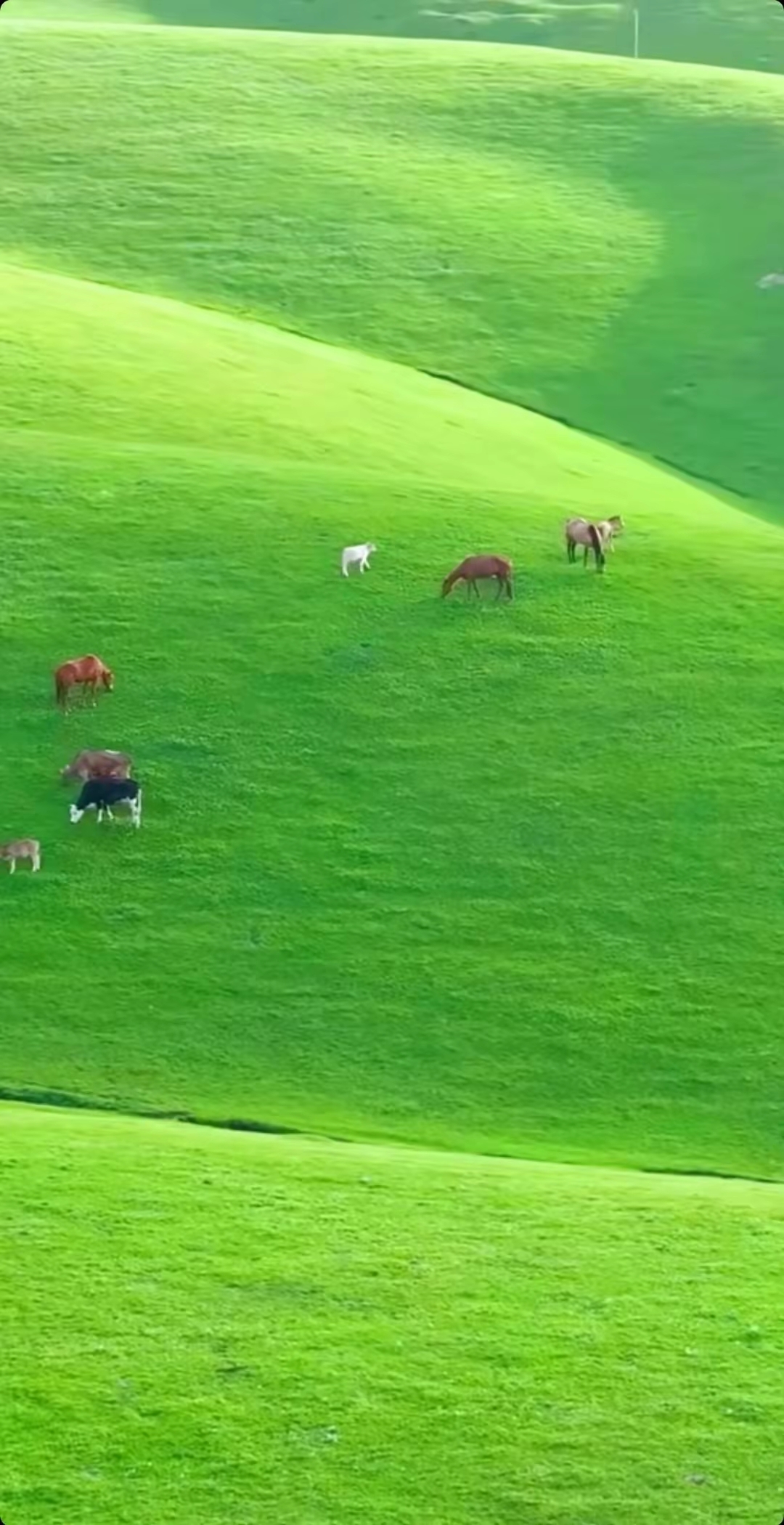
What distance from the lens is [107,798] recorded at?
2838 centimetres

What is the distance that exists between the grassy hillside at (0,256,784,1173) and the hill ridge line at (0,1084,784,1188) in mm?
164

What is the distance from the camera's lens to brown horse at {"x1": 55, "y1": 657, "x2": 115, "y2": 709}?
30469 mm

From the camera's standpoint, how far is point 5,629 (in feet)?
107

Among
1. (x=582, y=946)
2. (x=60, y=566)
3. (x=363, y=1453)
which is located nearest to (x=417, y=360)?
(x=60, y=566)

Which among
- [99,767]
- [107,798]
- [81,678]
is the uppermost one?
[81,678]

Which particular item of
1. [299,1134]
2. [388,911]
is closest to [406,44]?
[388,911]

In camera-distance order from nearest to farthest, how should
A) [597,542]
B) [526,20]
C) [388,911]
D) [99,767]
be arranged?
[388,911]
[99,767]
[597,542]
[526,20]

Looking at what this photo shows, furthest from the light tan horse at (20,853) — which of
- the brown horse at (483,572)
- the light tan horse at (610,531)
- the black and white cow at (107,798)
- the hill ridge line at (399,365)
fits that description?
the hill ridge line at (399,365)

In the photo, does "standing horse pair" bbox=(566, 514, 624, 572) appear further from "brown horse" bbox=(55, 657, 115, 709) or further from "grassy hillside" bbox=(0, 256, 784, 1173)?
"brown horse" bbox=(55, 657, 115, 709)

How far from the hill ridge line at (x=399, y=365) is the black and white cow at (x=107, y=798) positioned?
63.2 ft

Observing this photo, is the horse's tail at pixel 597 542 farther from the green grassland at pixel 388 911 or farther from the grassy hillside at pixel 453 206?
the grassy hillside at pixel 453 206

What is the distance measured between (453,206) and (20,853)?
1471 inches

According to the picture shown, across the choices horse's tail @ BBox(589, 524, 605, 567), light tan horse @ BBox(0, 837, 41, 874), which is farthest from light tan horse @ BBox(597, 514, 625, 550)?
light tan horse @ BBox(0, 837, 41, 874)

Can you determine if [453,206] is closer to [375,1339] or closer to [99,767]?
[99,767]
